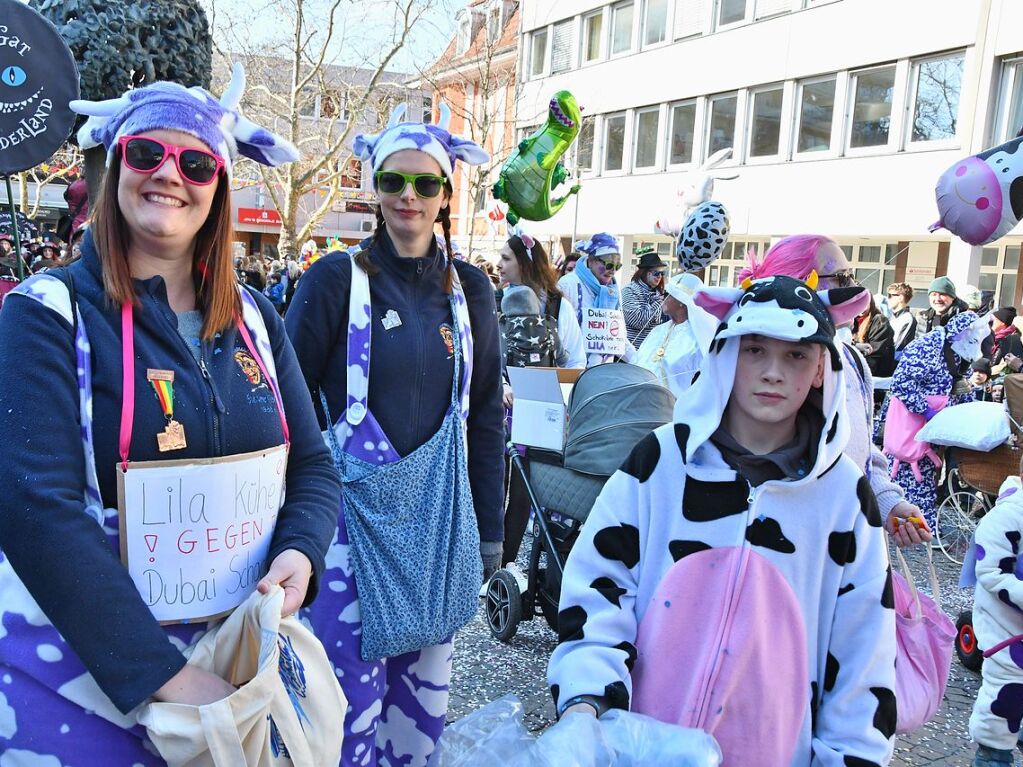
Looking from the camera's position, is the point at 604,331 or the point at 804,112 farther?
the point at 804,112

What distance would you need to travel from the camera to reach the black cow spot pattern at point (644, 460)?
6.64 feet

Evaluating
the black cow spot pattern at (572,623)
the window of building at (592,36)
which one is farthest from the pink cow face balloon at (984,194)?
the window of building at (592,36)

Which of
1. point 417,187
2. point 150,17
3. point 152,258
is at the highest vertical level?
point 150,17

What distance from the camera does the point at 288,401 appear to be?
184 cm

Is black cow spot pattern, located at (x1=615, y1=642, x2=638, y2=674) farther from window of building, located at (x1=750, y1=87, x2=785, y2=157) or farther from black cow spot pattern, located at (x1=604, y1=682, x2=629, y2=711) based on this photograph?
window of building, located at (x1=750, y1=87, x2=785, y2=157)

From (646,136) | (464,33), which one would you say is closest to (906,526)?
(646,136)

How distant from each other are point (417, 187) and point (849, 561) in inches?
62.7

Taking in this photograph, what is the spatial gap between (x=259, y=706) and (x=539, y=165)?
5563 mm

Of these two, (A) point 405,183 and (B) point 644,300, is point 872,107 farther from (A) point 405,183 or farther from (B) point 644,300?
(A) point 405,183

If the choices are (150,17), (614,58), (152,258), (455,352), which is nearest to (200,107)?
(152,258)

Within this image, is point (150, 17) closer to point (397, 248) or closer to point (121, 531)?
point (397, 248)

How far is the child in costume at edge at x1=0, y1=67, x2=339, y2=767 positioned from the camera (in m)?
1.38

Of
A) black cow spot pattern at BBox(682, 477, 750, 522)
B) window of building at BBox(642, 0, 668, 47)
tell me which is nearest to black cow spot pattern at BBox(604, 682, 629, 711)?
black cow spot pattern at BBox(682, 477, 750, 522)

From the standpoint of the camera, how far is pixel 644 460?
2037 mm
